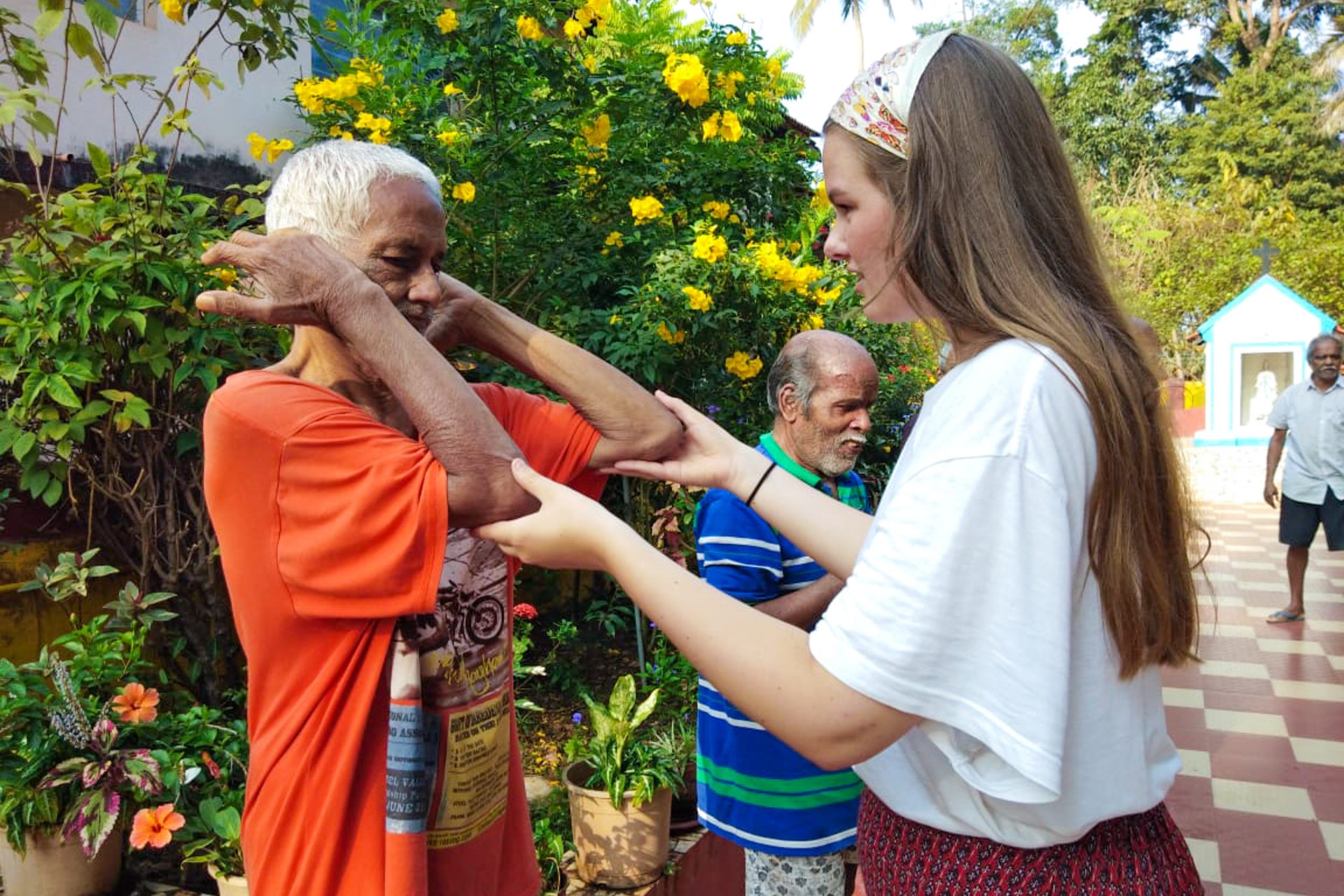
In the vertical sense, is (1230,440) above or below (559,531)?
below

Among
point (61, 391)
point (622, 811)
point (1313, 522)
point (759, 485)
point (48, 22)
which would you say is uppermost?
point (48, 22)

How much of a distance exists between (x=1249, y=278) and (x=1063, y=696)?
23.5 metres

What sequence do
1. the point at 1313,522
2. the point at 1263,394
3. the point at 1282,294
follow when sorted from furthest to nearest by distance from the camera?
the point at 1263,394 → the point at 1282,294 → the point at 1313,522

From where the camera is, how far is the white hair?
1.42m

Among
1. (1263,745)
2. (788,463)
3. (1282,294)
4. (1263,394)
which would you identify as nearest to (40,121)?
(788,463)

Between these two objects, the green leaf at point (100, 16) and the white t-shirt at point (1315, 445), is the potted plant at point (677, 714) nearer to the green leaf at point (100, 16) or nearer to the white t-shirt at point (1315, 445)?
the green leaf at point (100, 16)

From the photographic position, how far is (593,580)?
4848 millimetres

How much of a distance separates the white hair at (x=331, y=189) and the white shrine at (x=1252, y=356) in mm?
17348

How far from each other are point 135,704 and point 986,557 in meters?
2.49

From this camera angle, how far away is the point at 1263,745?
4867 millimetres

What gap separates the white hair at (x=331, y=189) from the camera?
142cm

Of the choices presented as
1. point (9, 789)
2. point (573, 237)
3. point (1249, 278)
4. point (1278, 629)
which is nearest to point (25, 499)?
point (9, 789)

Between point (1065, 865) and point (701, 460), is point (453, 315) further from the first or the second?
point (1065, 865)

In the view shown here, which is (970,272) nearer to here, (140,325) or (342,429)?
(342,429)
